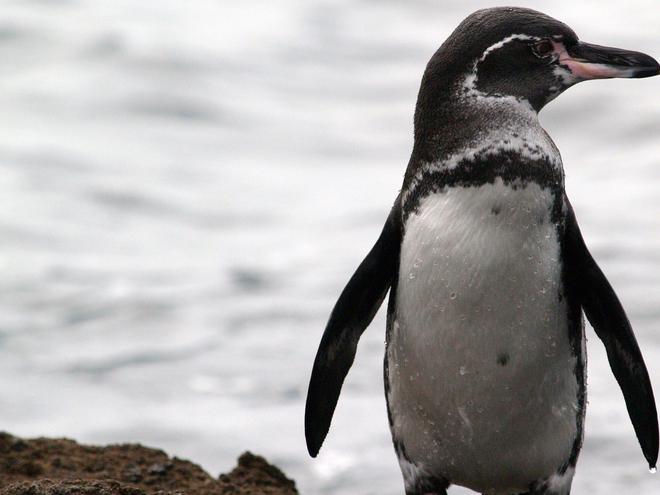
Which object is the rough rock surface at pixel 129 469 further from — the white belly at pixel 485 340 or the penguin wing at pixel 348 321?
the white belly at pixel 485 340

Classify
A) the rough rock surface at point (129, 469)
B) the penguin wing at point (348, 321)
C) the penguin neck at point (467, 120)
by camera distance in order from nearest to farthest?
the penguin neck at point (467, 120), the penguin wing at point (348, 321), the rough rock surface at point (129, 469)

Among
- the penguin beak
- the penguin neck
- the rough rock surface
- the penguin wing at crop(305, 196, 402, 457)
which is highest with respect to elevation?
the penguin beak

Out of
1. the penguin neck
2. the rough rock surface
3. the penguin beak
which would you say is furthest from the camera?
the rough rock surface

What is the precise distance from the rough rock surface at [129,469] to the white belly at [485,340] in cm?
100

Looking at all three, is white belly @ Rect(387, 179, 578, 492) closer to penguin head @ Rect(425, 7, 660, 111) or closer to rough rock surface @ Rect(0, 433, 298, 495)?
penguin head @ Rect(425, 7, 660, 111)

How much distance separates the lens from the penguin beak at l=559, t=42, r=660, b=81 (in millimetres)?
4426

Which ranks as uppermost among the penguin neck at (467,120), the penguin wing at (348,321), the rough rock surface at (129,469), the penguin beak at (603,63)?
the penguin beak at (603,63)

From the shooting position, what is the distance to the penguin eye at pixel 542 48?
4394 mm

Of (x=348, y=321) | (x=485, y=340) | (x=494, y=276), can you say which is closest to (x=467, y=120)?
(x=494, y=276)

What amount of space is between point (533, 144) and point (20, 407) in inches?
187

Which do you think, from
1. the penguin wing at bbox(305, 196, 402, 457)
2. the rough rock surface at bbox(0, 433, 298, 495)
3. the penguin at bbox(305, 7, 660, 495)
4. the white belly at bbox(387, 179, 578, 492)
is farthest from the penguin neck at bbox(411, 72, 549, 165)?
the rough rock surface at bbox(0, 433, 298, 495)

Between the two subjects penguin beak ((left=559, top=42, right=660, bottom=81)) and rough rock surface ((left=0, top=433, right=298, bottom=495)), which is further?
rough rock surface ((left=0, top=433, right=298, bottom=495))

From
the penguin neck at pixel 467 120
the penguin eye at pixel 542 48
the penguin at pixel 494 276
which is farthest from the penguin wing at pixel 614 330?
the penguin eye at pixel 542 48

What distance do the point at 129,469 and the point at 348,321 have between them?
117 centimetres
